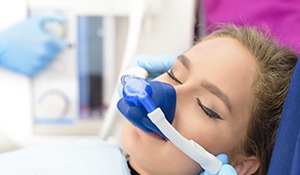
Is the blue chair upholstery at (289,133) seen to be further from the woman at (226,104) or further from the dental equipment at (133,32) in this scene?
the dental equipment at (133,32)

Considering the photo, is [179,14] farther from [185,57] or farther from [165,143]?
[165,143]

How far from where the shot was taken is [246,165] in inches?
38.6

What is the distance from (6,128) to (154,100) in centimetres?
58

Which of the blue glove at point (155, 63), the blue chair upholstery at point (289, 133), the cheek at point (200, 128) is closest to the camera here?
the blue chair upholstery at point (289, 133)

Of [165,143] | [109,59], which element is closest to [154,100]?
[165,143]

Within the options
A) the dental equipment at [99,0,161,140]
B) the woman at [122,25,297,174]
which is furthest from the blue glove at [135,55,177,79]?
the woman at [122,25,297,174]

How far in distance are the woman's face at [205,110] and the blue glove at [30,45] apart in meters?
0.36

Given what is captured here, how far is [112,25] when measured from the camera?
1190 mm

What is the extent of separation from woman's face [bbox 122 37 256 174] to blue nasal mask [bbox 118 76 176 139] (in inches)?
1.5

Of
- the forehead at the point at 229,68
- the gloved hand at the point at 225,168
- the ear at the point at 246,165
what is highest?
the forehead at the point at 229,68

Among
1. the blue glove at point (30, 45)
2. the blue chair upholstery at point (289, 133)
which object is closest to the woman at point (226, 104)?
the blue chair upholstery at point (289, 133)

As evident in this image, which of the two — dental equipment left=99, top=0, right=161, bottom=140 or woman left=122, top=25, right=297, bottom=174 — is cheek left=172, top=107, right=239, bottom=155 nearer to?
woman left=122, top=25, right=297, bottom=174

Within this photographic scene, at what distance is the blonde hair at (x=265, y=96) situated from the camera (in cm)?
96

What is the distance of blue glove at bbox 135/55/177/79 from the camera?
3.71 feet
